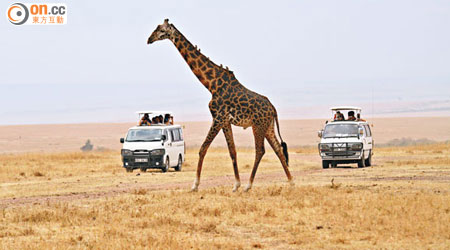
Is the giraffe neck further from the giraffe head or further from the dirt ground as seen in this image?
the dirt ground

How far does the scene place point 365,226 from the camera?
13.6 meters

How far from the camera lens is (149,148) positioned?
31.3 m

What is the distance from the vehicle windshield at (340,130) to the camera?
108 ft

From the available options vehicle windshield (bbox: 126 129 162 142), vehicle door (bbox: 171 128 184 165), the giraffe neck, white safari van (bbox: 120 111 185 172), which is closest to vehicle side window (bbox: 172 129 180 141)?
vehicle door (bbox: 171 128 184 165)

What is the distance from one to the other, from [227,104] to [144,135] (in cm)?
1239

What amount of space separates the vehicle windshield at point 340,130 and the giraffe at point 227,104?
12154 mm

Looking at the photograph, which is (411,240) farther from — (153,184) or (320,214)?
(153,184)

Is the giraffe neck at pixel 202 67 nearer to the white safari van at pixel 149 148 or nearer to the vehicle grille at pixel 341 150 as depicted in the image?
the white safari van at pixel 149 148

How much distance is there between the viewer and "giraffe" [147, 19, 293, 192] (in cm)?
2000

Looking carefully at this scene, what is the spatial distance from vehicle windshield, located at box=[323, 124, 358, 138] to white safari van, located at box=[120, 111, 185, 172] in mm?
6270

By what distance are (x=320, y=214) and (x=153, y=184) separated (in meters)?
10.6

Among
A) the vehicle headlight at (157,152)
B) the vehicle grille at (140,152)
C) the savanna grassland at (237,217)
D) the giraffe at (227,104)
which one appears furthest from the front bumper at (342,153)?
the giraffe at (227,104)

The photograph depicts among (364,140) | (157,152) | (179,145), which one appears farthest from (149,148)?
(364,140)

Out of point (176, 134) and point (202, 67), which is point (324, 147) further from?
point (202, 67)
